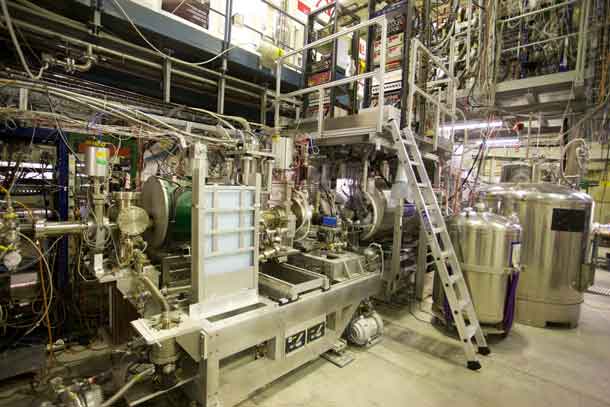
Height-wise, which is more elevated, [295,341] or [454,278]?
[454,278]

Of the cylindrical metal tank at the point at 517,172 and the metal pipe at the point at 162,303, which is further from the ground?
the cylindrical metal tank at the point at 517,172

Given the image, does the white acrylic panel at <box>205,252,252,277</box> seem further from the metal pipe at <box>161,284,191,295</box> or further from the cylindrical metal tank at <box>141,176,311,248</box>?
the cylindrical metal tank at <box>141,176,311,248</box>

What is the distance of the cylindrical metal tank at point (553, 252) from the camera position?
3.46 m

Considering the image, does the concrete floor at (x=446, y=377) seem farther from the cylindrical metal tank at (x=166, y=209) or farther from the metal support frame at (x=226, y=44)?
the metal support frame at (x=226, y=44)

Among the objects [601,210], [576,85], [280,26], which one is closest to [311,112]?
[280,26]

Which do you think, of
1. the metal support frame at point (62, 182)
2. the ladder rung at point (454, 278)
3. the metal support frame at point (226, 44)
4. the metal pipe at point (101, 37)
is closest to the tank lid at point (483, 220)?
the ladder rung at point (454, 278)

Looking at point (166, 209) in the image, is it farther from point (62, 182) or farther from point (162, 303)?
point (62, 182)

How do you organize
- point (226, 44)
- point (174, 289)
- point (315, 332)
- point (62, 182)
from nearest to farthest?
1. point (174, 289)
2. point (315, 332)
3. point (62, 182)
4. point (226, 44)

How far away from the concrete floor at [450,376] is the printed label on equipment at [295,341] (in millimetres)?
310

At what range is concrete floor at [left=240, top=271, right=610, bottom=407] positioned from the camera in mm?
2225

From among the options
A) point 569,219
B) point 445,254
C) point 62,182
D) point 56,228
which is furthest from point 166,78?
point 569,219

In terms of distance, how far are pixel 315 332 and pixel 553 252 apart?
303 cm

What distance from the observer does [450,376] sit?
2.51 meters

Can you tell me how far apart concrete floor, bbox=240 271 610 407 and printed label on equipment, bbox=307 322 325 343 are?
30cm
